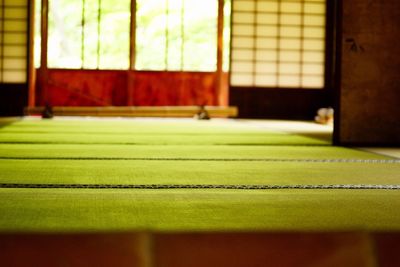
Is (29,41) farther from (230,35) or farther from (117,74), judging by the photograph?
(230,35)

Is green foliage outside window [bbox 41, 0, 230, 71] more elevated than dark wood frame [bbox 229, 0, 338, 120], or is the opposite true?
green foliage outside window [bbox 41, 0, 230, 71]

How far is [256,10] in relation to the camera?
27.2ft

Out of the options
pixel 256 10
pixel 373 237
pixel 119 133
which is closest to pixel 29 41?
pixel 256 10

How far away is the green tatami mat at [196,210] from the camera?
1.67 metres

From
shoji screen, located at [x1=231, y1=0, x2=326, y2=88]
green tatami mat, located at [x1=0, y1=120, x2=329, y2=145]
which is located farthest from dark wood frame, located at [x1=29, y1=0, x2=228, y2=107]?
green tatami mat, located at [x1=0, y1=120, x2=329, y2=145]

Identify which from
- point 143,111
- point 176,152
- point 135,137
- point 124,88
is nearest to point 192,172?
point 176,152

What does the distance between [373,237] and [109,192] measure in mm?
1308

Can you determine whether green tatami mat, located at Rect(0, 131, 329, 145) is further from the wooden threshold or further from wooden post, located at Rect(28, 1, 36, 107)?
wooden post, located at Rect(28, 1, 36, 107)

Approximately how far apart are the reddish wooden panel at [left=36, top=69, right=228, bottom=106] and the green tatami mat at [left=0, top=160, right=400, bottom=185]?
5.31 metres

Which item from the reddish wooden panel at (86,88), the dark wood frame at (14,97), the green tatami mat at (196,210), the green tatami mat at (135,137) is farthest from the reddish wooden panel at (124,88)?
the green tatami mat at (196,210)

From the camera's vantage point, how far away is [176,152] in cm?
360

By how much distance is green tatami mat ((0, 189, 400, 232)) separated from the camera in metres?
1.67

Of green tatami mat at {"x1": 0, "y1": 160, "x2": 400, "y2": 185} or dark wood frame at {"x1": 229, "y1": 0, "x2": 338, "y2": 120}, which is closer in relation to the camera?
green tatami mat at {"x1": 0, "y1": 160, "x2": 400, "y2": 185}

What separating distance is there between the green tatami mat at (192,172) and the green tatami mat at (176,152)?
27 centimetres
